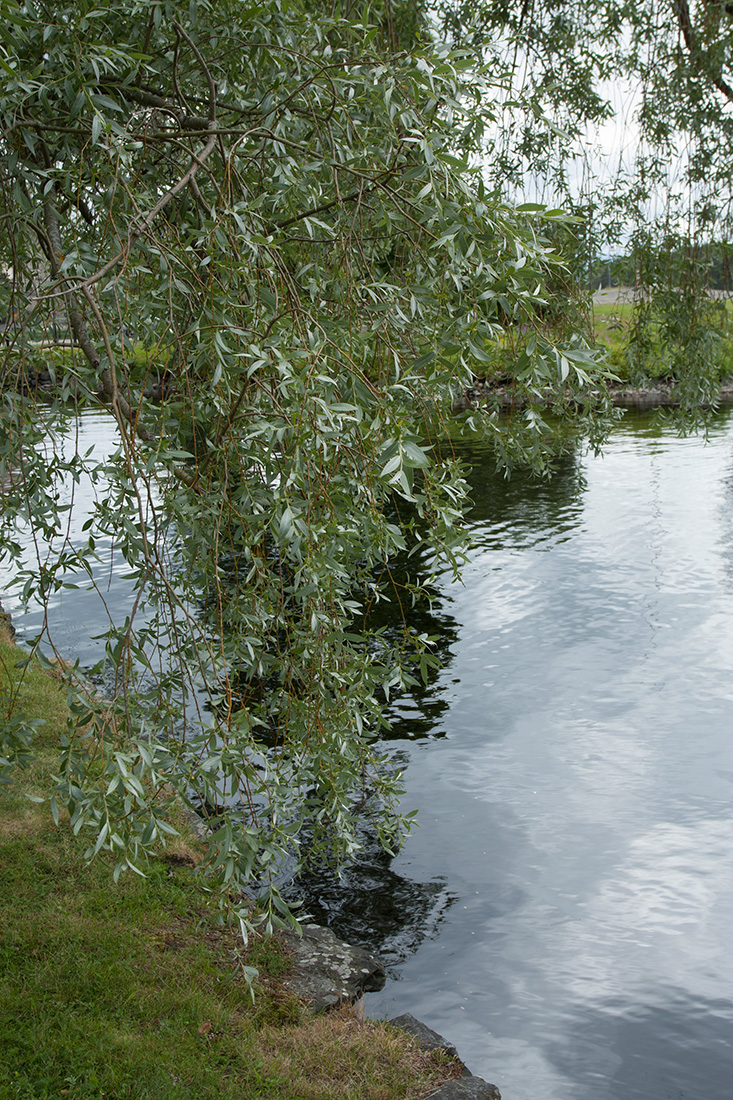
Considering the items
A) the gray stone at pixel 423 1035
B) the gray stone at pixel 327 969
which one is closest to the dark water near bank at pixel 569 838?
the gray stone at pixel 327 969

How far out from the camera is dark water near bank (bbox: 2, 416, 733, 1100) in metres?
6.03

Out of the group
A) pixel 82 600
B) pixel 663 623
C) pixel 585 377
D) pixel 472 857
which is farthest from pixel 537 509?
pixel 585 377

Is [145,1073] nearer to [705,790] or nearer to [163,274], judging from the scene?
[163,274]

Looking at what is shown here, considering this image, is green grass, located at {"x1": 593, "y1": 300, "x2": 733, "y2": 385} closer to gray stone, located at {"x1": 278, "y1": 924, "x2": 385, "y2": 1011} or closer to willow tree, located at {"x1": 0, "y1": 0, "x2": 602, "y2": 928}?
willow tree, located at {"x1": 0, "y1": 0, "x2": 602, "y2": 928}

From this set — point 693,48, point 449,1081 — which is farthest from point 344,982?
point 693,48

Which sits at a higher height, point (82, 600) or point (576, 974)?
point (82, 600)

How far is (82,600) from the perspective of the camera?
54.0 ft

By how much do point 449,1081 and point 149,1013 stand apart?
1.67m

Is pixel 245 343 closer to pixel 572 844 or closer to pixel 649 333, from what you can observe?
pixel 649 333

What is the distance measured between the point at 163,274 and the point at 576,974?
18.5 feet

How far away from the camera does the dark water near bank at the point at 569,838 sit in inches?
237

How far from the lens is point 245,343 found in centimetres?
305

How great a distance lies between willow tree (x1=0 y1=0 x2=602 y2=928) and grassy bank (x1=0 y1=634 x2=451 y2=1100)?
0.85 m

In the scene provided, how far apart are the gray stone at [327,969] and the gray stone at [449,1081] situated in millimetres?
370
